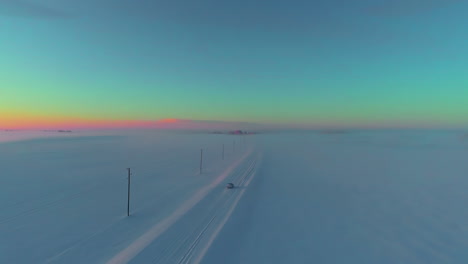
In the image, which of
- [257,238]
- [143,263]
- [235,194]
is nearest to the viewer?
[143,263]

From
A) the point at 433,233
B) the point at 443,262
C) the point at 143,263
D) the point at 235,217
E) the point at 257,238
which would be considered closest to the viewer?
the point at 143,263

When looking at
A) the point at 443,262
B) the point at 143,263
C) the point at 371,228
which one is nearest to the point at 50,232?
the point at 143,263

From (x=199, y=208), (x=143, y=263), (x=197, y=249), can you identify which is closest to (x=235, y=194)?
(x=199, y=208)

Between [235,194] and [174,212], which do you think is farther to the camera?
[235,194]

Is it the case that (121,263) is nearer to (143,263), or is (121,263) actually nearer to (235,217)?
(143,263)

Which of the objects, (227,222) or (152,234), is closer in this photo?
(152,234)

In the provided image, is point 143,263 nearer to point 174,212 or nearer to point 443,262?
point 174,212

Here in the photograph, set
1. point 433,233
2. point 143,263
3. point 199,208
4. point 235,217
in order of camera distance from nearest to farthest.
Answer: point 143,263
point 433,233
point 235,217
point 199,208

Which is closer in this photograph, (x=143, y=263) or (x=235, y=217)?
(x=143, y=263)

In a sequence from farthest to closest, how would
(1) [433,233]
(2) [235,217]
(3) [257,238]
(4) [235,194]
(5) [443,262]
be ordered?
(4) [235,194] < (2) [235,217] < (1) [433,233] < (3) [257,238] < (5) [443,262]
